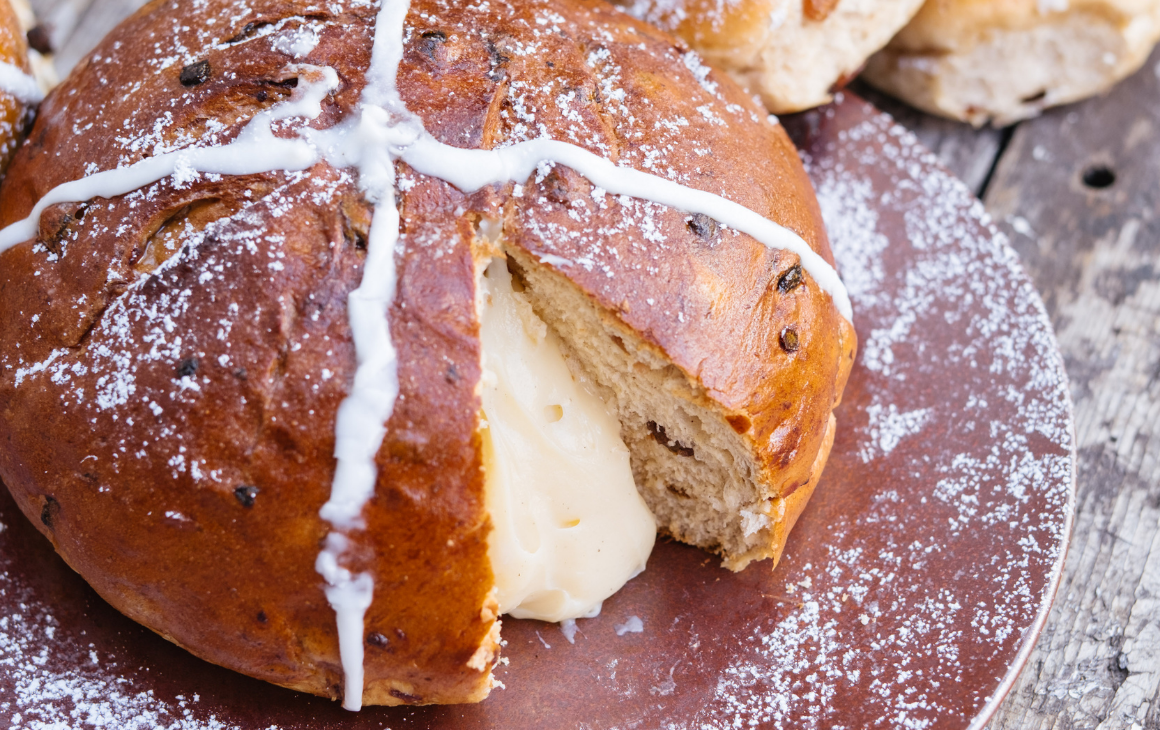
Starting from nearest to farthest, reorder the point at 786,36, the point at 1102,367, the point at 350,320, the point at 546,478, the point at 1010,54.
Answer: the point at 350,320 < the point at 546,478 < the point at 786,36 < the point at 1102,367 < the point at 1010,54

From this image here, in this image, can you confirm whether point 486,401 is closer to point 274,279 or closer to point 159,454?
point 274,279

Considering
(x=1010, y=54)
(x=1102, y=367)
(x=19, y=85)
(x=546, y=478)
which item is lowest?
(x=1102, y=367)

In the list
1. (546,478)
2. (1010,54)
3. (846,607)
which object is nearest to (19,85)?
(546,478)

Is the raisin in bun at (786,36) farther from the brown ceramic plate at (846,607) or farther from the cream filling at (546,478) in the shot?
the cream filling at (546,478)

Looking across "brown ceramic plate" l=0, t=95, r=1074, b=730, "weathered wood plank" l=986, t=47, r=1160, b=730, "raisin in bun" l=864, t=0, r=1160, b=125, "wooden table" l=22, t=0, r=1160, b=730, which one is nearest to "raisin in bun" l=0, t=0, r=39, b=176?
"brown ceramic plate" l=0, t=95, r=1074, b=730

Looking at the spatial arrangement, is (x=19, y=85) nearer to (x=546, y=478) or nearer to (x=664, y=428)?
(x=546, y=478)

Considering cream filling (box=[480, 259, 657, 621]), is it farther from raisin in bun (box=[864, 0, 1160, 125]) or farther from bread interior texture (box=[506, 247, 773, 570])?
raisin in bun (box=[864, 0, 1160, 125])
